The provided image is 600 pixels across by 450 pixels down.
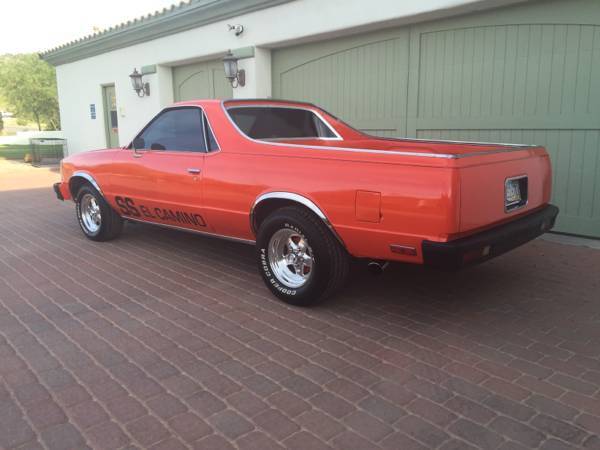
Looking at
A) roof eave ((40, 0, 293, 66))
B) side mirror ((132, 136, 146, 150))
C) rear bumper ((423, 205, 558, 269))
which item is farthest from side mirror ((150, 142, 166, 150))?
roof eave ((40, 0, 293, 66))

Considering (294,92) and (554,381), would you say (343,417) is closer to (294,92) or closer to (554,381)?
(554,381)

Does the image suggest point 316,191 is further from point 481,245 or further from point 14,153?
point 14,153

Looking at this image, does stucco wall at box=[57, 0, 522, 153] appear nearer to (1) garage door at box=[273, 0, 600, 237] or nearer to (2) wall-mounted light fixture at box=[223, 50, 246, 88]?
(2) wall-mounted light fixture at box=[223, 50, 246, 88]

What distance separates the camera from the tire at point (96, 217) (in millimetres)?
6086

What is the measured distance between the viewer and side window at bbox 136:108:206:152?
15.9 ft

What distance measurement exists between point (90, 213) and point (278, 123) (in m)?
2.90

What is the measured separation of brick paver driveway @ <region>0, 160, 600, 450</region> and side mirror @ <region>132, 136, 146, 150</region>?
1.23 m

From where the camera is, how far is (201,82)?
1116 centimetres

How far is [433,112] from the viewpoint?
709cm

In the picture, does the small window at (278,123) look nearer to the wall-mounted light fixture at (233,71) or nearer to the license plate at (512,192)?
the license plate at (512,192)

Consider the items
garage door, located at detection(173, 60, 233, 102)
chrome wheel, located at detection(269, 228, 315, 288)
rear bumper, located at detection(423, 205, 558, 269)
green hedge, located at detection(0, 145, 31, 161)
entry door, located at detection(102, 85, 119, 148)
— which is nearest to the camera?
rear bumper, located at detection(423, 205, 558, 269)

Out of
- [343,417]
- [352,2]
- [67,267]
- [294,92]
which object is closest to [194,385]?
[343,417]

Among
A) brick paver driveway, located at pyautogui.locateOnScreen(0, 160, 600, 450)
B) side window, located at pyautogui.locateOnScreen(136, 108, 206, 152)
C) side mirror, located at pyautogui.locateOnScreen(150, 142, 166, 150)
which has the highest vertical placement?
side window, located at pyautogui.locateOnScreen(136, 108, 206, 152)

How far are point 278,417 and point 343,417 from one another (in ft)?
1.07
